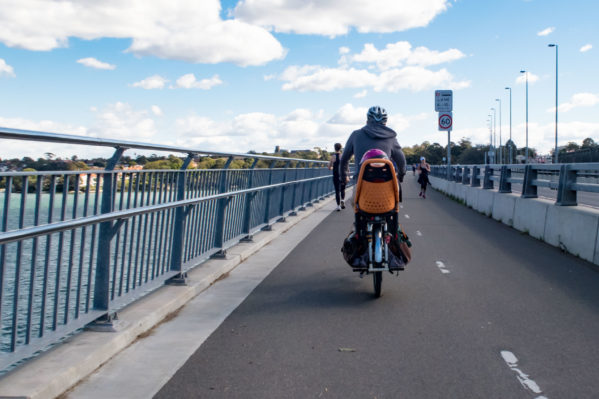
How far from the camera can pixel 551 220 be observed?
40.0ft

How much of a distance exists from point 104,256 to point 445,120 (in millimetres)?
30099

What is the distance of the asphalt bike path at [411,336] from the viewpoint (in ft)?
14.5

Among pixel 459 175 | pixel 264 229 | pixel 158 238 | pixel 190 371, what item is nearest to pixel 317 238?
pixel 264 229

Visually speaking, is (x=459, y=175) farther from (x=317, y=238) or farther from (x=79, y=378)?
(x=79, y=378)

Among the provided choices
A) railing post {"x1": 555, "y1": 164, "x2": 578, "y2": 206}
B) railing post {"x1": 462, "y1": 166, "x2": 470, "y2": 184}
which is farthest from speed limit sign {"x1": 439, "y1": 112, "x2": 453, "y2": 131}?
railing post {"x1": 555, "y1": 164, "x2": 578, "y2": 206}

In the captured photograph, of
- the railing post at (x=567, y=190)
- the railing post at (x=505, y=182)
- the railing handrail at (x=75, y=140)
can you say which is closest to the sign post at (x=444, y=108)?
the railing post at (x=505, y=182)

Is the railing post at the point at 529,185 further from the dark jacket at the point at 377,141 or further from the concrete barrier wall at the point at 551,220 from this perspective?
the dark jacket at the point at 377,141

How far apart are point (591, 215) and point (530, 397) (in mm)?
6650

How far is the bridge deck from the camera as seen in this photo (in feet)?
14.5

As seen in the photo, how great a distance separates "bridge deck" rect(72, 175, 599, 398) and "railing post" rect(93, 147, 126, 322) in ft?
2.59

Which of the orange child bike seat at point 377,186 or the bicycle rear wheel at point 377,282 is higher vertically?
the orange child bike seat at point 377,186

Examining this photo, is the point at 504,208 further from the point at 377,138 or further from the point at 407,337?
the point at 407,337

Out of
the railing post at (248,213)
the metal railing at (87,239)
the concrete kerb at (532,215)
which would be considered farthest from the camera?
the concrete kerb at (532,215)

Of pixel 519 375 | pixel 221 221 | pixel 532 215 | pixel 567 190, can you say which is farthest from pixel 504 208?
pixel 519 375
